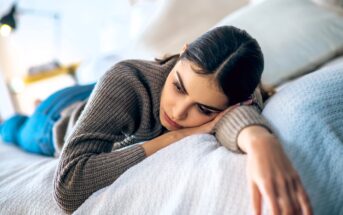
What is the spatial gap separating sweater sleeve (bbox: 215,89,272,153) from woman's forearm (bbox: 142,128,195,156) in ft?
0.24

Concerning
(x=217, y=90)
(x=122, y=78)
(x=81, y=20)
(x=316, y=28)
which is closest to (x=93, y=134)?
(x=122, y=78)

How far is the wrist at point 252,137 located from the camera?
449 millimetres

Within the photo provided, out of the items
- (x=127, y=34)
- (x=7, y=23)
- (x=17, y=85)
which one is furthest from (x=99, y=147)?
(x=17, y=85)

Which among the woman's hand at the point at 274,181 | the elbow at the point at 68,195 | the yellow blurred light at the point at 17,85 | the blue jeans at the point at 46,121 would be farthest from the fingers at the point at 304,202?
the yellow blurred light at the point at 17,85

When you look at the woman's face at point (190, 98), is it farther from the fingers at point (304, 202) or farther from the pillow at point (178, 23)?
the pillow at point (178, 23)

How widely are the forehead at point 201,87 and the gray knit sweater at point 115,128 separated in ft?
0.12

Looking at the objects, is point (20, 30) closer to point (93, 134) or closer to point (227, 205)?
point (93, 134)

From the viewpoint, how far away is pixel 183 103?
60 centimetres

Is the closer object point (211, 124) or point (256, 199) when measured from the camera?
point (256, 199)

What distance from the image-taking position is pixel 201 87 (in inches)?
22.4

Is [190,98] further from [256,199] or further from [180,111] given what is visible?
[256,199]

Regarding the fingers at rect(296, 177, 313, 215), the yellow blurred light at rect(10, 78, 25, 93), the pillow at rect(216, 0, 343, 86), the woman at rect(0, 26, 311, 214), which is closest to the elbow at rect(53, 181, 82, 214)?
the woman at rect(0, 26, 311, 214)

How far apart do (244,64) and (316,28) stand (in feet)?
1.78

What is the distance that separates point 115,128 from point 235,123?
0.26m
